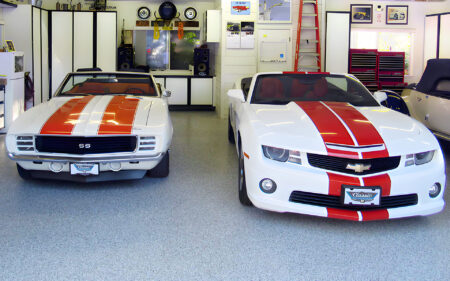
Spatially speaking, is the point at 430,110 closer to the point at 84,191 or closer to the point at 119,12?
the point at 84,191

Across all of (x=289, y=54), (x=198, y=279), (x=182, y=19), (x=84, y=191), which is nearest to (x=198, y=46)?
→ (x=182, y=19)

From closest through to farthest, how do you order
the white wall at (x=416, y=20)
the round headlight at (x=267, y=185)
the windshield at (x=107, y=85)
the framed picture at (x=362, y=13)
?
the round headlight at (x=267, y=185)
the windshield at (x=107, y=85)
the framed picture at (x=362, y=13)
the white wall at (x=416, y=20)

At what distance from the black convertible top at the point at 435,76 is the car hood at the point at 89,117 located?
3077 mm

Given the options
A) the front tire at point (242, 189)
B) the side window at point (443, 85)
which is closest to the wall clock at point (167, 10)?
the side window at point (443, 85)

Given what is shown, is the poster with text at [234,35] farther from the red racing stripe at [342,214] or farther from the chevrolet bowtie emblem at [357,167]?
the red racing stripe at [342,214]

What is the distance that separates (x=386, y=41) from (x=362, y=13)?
1.02m

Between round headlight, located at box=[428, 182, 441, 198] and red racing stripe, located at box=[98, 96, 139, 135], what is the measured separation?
2.18 meters

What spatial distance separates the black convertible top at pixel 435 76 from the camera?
16.3 ft

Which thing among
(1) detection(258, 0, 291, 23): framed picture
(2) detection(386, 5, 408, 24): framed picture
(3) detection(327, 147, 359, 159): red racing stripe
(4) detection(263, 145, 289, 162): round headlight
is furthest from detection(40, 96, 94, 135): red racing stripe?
(2) detection(386, 5, 408, 24): framed picture

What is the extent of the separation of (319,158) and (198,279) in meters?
1.11

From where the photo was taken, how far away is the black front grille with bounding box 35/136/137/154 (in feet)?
11.3

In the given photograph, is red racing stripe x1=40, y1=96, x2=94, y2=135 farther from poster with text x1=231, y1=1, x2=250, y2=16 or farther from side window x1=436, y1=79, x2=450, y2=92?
poster with text x1=231, y1=1, x2=250, y2=16

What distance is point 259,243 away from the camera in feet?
8.70

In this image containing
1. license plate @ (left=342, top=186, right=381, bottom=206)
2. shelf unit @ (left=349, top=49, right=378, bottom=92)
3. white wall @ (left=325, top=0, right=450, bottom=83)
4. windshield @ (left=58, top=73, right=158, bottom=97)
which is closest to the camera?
license plate @ (left=342, top=186, right=381, bottom=206)
